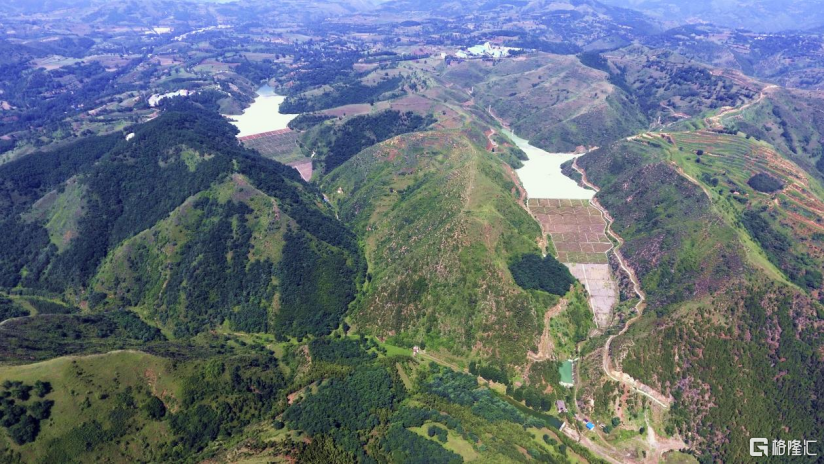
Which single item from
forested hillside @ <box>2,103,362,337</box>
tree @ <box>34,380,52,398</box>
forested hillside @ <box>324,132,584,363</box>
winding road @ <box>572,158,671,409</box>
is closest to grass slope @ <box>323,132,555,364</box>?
forested hillside @ <box>324,132,584,363</box>

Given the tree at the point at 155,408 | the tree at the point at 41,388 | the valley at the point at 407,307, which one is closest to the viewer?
the tree at the point at 41,388

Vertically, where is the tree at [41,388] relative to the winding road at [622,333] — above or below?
above

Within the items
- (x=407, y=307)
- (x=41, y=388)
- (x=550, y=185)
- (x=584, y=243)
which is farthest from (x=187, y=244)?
(x=550, y=185)

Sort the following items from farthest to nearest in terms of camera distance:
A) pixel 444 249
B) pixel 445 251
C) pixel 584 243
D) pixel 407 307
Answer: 1. pixel 584 243
2. pixel 444 249
3. pixel 445 251
4. pixel 407 307

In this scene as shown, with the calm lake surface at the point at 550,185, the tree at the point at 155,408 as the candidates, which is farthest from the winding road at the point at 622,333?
the tree at the point at 155,408

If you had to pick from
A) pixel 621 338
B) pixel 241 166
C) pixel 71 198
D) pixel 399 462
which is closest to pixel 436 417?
pixel 399 462

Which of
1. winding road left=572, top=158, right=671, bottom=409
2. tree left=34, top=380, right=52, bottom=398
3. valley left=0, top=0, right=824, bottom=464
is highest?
tree left=34, top=380, right=52, bottom=398

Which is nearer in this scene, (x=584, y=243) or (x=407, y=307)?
(x=407, y=307)

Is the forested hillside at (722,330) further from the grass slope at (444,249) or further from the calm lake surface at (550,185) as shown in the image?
the calm lake surface at (550,185)

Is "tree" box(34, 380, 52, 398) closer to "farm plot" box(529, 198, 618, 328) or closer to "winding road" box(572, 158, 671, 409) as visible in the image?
"winding road" box(572, 158, 671, 409)

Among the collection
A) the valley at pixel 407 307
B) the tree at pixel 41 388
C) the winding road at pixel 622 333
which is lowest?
the winding road at pixel 622 333

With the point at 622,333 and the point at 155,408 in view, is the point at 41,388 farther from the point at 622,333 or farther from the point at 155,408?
the point at 622,333
